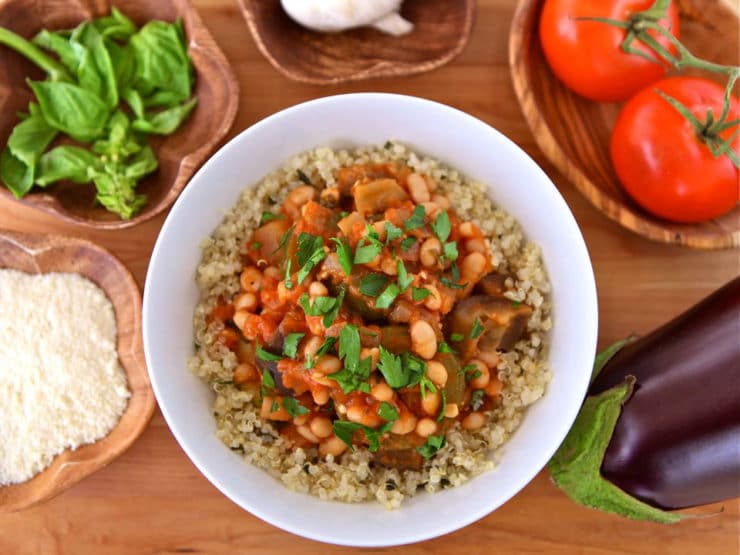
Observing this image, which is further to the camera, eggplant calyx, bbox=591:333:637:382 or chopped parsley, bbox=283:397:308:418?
Result: eggplant calyx, bbox=591:333:637:382

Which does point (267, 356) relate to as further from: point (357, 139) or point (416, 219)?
point (357, 139)

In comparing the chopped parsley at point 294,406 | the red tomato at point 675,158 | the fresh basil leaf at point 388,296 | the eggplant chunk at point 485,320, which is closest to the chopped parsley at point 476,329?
the eggplant chunk at point 485,320

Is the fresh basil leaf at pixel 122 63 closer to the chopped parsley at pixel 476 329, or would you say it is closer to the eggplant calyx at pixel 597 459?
the chopped parsley at pixel 476 329

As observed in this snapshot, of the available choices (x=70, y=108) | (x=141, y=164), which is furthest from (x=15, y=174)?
(x=141, y=164)

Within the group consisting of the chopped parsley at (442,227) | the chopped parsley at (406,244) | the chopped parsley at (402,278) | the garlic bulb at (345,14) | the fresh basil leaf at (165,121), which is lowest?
the fresh basil leaf at (165,121)

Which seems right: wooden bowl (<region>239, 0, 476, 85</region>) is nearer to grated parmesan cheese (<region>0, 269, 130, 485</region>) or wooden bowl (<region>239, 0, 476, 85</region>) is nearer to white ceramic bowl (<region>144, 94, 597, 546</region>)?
white ceramic bowl (<region>144, 94, 597, 546</region>)

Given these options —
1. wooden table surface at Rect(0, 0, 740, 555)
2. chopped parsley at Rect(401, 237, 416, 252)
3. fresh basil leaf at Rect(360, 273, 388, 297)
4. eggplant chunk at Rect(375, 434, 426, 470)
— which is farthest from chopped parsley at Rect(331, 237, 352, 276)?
wooden table surface at Rect(0, 0, 740, 555)

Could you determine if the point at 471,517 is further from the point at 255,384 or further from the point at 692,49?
the point at 692,49
